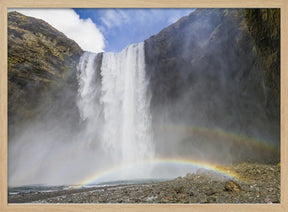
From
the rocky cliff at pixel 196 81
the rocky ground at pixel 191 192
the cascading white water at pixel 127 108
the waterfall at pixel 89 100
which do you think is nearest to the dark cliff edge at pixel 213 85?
the rocky cliff at pixel 196 81

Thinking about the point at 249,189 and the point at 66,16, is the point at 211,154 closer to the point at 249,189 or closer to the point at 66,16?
the point at 249,189

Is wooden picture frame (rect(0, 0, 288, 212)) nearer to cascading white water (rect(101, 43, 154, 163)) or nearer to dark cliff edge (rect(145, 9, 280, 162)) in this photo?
dark cliff edge (rect(145, 9, 280, 162))

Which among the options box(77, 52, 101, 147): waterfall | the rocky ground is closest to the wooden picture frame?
the rocky ground

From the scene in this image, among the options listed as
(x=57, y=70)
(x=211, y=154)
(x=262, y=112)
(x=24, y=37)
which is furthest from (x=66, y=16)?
(x=211, y=154)

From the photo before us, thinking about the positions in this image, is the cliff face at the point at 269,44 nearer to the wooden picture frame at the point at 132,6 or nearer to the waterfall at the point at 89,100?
the wooden picture frame at the point at 132,6

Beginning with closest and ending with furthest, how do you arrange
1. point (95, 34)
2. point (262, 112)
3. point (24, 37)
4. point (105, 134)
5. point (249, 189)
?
1. point (249, 189)
2. point (95, 34)
3. point (262, 112)
4. point (24, 37)
5. point (105, 134)

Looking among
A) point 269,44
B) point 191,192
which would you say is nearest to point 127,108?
point 191,192

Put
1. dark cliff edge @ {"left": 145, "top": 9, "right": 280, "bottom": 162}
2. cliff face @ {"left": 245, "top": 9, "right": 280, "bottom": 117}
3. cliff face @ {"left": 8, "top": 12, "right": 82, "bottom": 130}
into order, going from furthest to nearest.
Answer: dark cliff edge @ {"left": 145, "top": 9, "right": 280, "bottom": 162} → cliff face @ {"left": 8, "top": 12, "right": 82, "bottom": 130} → cliff face @ {"left": 245, "top": 9, "right": 280, "bottom": 117}
